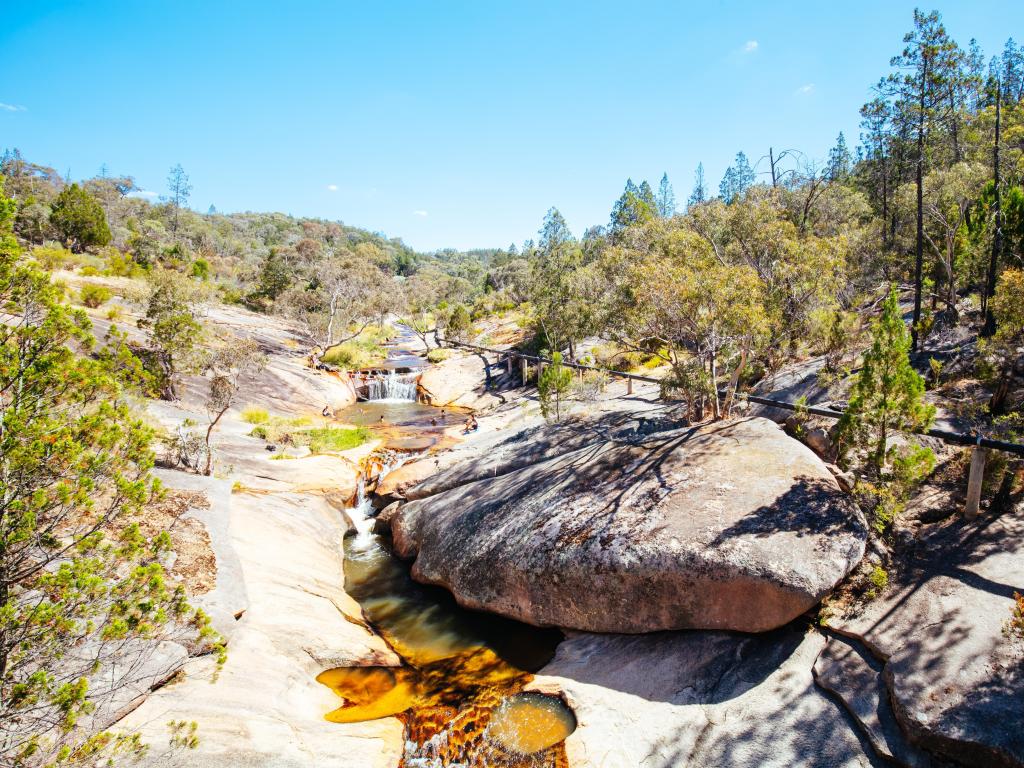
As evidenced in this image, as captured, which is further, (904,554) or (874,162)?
(874,162)

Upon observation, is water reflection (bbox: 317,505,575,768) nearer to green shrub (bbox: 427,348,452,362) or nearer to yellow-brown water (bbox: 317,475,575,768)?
yellow-brown water (bbox: 317,475,575,768)

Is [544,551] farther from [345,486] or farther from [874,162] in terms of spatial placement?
[874,162]

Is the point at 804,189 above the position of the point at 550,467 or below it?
above

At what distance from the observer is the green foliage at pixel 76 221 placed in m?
48.0

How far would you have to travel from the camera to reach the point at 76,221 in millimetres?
48531

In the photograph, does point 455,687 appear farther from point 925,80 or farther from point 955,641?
point 925,80

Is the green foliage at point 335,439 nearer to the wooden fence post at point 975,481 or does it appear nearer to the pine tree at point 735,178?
the wooden fence post at point 975,481

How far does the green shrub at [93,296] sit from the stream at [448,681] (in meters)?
24.5

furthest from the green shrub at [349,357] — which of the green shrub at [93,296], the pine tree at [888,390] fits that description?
the pine tree at [888,390]

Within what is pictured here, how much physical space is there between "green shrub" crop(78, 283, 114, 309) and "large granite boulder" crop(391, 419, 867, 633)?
26.9 meters

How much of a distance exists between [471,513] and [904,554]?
27.9 feet

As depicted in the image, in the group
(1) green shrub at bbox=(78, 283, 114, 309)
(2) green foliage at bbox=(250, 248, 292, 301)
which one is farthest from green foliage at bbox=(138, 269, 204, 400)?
(2) green foliage at bbox=(250, 248, 292, 301)

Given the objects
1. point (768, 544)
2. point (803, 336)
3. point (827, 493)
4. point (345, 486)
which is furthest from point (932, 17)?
point (345, 486)

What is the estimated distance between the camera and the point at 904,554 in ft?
27.3
